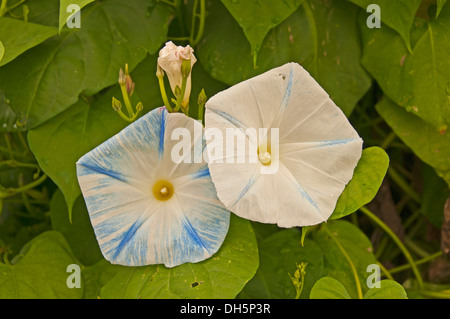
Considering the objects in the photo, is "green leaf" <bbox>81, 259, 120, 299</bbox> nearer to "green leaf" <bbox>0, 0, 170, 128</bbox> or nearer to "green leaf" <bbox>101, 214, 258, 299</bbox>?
"green leaf" <bbox>101, 214, 258, 299</bbox>

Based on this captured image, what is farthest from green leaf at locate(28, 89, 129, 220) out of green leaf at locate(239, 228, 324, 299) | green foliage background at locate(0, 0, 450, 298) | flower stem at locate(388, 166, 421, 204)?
flower stem at locate(388, 166, 421, 204)

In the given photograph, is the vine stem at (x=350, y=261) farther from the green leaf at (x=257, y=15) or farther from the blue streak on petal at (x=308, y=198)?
the green leaf at (x=257, y=15)

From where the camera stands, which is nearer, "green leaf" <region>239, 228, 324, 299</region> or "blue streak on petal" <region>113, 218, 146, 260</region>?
"blue streak on petal" <region>113, 218, 146, 260</region>

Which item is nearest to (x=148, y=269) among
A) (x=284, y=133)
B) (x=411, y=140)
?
(x=284, y=133)

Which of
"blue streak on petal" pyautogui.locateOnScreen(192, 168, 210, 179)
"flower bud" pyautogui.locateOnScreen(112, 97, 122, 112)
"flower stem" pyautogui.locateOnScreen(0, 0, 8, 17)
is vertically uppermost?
"flower stem" pyautogui.locateOnScreen(0, 0, 8, 17)

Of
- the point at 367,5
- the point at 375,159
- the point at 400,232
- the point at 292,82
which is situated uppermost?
the point at 367,5

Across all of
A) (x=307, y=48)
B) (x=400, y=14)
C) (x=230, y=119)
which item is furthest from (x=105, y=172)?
(x=400, y=14)

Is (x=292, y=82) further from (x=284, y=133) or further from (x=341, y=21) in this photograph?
(x=341, y=21)
